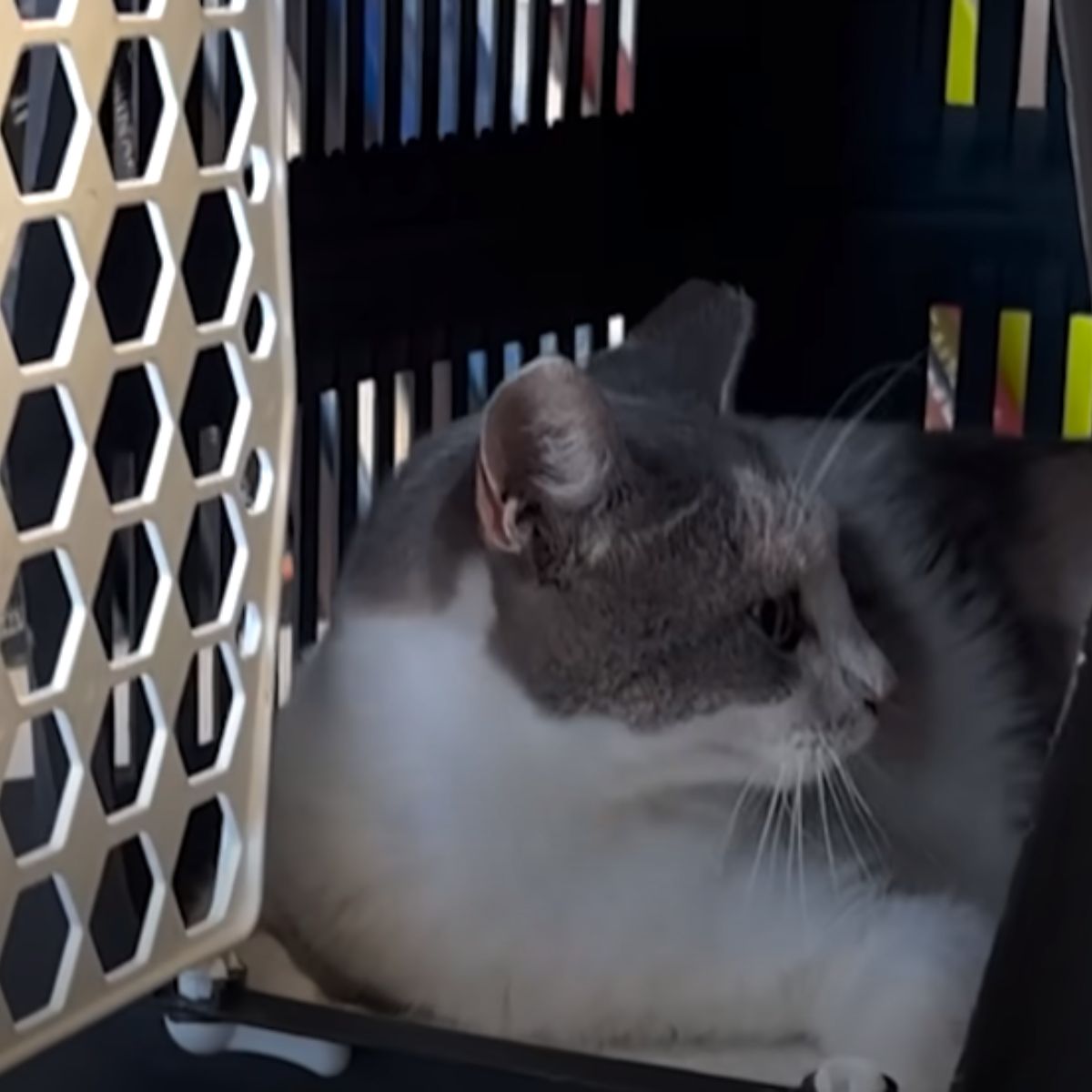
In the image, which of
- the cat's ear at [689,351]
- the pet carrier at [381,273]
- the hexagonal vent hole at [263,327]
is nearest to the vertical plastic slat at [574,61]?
the pet carrier at [381,273]

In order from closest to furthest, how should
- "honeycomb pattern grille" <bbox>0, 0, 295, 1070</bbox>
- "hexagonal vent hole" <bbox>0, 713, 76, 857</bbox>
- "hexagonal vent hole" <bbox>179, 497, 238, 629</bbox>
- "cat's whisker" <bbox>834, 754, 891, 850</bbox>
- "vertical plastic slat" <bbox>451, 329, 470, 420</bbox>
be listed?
1. "honeycomb pattern grille" <bbox>0, 0, 295, 1070</bbox>
2. "hexagonal vent hole" <bbox>0, 713, 76, 857</bbox>
3. "hexagonal vent hole" <bbox>179, 497, 238, 629</bbox>
4. "cat's whisker" <bbox>834, 754, 891, 850</bbox>
5. "vertical plastic slat" <bbox>451, 329, 470, 420</bbox>

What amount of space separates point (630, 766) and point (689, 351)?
0.22m

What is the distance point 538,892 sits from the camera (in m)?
0.91

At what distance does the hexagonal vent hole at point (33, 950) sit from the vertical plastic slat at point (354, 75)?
39 cm

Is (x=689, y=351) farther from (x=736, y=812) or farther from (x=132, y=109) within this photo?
(x=132, y=109)

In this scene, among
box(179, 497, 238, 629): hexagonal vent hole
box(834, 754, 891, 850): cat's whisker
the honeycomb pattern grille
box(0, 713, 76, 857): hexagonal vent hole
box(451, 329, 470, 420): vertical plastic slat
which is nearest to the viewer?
the honeycomb pattern grille

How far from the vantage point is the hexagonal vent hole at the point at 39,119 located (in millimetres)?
719

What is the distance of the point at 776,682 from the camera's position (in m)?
0.95

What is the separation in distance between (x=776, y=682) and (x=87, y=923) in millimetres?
378

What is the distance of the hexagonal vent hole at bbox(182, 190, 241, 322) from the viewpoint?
2.82ft

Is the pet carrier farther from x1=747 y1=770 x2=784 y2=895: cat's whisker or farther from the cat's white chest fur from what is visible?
x1=747 y1=770 x2=784 y2=895: cat's whisker

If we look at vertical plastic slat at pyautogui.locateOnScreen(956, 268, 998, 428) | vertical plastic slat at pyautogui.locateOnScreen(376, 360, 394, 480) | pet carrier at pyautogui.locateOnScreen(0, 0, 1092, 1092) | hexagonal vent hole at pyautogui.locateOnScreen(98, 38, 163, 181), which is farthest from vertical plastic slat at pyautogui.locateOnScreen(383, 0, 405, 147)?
vertical plastic slat at pyautogui.locateOnScreen(956, 268, 998, 428)

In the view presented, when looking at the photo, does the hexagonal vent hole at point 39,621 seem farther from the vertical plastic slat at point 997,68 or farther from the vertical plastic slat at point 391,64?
the vertical plastic slat at point 997,68

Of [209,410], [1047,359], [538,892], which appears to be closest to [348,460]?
[209,410]
